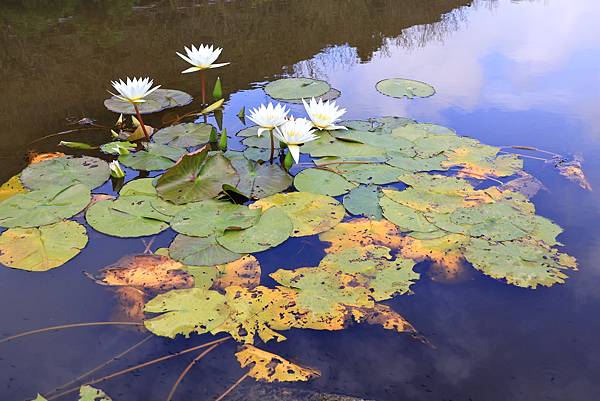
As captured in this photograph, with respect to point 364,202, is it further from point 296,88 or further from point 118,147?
point 296,88

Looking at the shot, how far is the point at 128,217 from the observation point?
251cm

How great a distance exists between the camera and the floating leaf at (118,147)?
9.93 feet

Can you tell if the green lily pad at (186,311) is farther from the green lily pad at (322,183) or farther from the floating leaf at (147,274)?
the green lily pad at (322,183)

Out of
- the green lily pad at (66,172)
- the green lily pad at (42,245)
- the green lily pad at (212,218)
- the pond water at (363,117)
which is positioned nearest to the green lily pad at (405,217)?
the pond water at (363,117)

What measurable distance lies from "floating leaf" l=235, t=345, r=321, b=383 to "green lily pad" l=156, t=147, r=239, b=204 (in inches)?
41.0

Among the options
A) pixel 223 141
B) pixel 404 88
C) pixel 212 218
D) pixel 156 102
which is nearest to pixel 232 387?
pixel 212 218

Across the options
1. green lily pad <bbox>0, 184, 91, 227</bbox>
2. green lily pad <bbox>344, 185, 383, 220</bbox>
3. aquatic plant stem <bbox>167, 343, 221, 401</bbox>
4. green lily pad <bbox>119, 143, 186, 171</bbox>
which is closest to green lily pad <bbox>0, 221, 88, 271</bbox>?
green lily pad <bbox>0, 184, 91, 227</bbox>

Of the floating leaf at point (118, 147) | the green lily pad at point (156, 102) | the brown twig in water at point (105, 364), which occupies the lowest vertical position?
the brown twig in water at point (105, 364)

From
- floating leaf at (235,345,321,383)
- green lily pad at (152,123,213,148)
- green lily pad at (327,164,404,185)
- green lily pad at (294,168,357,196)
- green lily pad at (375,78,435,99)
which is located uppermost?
green lily pad at (375,78,435,99)

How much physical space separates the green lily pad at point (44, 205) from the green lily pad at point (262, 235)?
2.81 feet

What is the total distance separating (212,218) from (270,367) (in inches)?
36.9

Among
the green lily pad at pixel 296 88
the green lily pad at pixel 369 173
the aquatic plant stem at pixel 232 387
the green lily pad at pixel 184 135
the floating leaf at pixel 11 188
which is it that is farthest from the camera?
the green lily pad at pixel 296 88

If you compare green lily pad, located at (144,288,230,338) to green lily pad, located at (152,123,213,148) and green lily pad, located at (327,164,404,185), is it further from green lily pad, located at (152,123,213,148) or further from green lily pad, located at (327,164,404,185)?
green lily pad, located at (152,123,213,148)

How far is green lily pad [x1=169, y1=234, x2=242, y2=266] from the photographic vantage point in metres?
2.24
